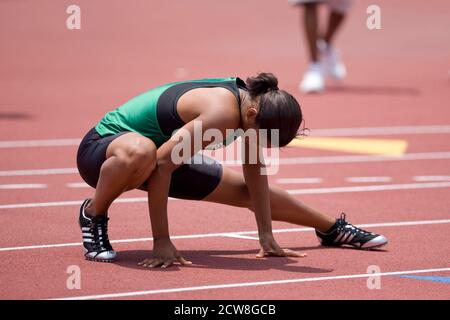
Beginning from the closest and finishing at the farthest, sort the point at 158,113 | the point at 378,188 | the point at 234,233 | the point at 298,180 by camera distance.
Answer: the point at 158,113 < the point at 234,233 < the point at 378,188 < the point at 298,180

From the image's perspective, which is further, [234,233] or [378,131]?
[378,131]

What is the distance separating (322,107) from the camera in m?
14.0

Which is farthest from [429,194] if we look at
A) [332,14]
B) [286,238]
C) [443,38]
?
[443,38]

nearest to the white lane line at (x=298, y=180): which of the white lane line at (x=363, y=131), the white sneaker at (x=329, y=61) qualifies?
the white lane line at (x=363, y=131)

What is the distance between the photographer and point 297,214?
7172mm

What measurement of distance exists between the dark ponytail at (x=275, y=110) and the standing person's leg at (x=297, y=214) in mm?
725

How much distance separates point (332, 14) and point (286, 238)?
8150mm

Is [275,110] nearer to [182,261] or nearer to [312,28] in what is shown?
[182,261]

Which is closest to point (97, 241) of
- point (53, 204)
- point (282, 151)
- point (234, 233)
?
point (234, 233)

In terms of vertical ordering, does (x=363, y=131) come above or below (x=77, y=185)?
above

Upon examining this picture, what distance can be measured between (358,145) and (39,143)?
3328mm

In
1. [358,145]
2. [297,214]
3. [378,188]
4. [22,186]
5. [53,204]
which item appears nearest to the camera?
[297,214]

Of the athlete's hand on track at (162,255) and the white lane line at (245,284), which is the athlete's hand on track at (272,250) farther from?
the athlete's hand on track at (162,255)

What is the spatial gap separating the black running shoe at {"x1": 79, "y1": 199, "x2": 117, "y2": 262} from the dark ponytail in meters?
1.14
